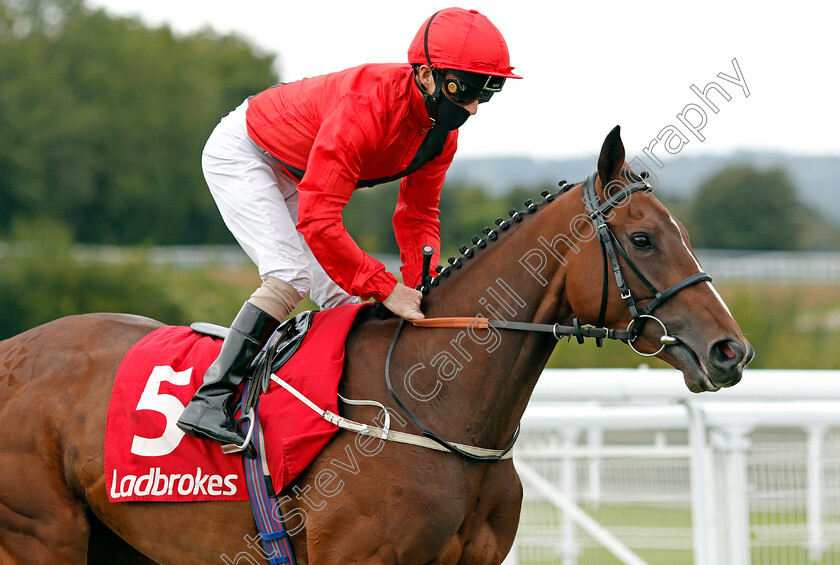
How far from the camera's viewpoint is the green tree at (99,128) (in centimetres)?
4350

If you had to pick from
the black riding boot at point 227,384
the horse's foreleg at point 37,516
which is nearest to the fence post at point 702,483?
the black riding boot at point 227,384

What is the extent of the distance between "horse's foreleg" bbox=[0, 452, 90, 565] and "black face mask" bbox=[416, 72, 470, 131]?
6.30ft

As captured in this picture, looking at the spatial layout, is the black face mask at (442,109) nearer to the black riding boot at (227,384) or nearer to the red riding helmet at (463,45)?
the red riding helmet at (463,45)

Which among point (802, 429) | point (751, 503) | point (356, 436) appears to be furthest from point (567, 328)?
point (802, 429)

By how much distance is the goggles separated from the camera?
3094 millimetres

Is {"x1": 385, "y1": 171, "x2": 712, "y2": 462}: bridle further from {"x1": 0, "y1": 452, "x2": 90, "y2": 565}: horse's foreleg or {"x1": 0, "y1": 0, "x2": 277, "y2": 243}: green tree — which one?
{"x1": 0, "y1": 0, "x2": 277, "y2": 243}: green tree

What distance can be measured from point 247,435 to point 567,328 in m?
1.12

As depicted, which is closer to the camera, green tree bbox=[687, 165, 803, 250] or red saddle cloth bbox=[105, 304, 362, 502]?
red saddle cloth bbox=[105, 304, 362, 502]

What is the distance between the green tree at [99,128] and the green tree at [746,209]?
25051 millimetres

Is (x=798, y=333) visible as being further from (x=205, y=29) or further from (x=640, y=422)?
(x=205, y=29)

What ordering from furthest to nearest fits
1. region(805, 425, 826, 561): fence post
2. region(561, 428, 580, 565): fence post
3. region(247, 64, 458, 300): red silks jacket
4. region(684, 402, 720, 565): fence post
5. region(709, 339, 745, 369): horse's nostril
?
region(561, 428, 580, 565): fence post → region(805, 425, 826, 561): fence post → region(684, 402, 720, 565): fence post → region(247, 64, 458, 300): red silks jacket → region(709, 339, 745, 369): horse's nostril

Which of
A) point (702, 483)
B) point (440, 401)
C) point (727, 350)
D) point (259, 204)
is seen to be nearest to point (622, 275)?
point (727, 350)

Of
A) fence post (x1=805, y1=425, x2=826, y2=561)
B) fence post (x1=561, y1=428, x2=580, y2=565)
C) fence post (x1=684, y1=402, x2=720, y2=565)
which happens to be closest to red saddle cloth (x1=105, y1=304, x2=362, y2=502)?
fence post (x1=684, y1=402, x2=720, y2=565)

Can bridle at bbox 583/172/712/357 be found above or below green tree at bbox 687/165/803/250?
above
